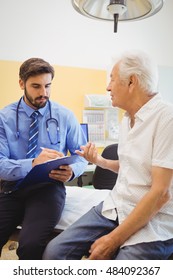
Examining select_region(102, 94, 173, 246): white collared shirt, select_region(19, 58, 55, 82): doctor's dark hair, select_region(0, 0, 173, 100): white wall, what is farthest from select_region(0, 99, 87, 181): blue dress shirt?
select_region(0, 0, 173, 100): white wall

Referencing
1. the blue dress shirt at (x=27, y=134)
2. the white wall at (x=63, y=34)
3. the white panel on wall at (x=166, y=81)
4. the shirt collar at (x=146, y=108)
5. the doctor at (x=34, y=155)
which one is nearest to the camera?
the shirt collar at (x=146, y=108)

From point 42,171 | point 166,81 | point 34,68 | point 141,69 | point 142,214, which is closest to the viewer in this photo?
point 142,214

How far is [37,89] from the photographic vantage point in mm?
1445

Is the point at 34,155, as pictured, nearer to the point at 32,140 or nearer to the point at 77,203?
the point at 32,140

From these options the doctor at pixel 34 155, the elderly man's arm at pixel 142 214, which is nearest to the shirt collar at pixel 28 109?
the doctor at pixel 34 155

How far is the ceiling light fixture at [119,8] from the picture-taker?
3.54 ft

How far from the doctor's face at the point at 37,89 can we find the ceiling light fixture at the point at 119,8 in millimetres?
424

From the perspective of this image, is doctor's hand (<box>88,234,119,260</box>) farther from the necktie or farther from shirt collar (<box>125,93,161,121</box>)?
the necktie

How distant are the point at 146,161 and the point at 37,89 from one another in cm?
76

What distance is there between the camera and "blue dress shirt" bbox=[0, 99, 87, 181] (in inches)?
54.6

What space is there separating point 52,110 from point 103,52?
193cm

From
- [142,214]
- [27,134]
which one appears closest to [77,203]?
[27,134]

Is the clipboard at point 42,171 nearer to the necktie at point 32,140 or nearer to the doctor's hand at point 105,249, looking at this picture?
the necktie at point 32,140

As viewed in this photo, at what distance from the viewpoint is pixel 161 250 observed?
3.14ft
